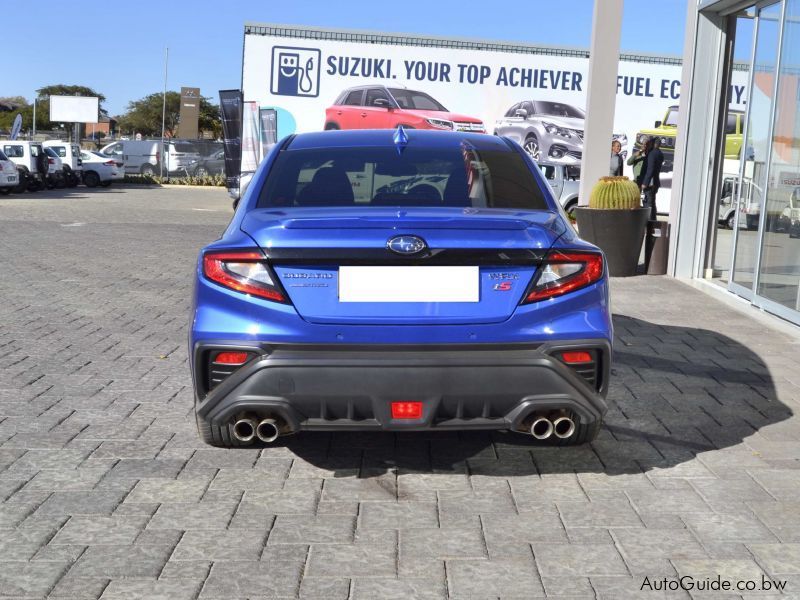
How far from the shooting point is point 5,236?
16.5 meters

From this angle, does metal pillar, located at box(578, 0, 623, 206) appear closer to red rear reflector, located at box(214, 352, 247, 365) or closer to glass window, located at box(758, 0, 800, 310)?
glass window, located at box(758, 0, 800, 310)

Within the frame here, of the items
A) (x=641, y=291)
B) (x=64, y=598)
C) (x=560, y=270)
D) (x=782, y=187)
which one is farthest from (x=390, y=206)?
(x=641, y=291)

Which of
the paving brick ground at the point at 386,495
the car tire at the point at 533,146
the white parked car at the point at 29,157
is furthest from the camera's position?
the white parked car at the point at 29,157

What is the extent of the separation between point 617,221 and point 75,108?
56.9 m

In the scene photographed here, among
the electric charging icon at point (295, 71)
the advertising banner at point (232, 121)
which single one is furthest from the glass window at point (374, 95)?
the advertising banner at point (232, 121)

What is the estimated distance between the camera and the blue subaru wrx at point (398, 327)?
3.78 metres

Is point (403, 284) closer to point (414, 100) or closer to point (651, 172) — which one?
point (651, 172)

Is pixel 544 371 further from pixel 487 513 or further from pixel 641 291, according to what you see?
pixel 641 291

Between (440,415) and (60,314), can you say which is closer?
(440,415)

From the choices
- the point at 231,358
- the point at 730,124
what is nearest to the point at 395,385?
the point at 231,358

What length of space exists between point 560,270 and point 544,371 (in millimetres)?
407

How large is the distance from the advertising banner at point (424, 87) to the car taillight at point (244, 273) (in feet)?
72.4

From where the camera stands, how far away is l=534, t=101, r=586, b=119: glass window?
27188 mm

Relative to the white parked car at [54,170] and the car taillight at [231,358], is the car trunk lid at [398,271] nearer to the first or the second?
the car taillight at [231,358]
